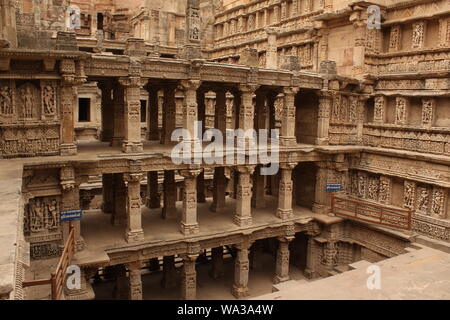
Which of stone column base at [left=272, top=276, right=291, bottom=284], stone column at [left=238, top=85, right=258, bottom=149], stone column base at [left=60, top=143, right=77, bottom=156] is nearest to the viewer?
stone column base at [left=60, top=143, right=77, bottom=156]

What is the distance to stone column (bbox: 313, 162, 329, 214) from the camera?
16688mm

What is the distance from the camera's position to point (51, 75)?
1090cm

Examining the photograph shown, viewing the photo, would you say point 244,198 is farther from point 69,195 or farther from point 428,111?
point 428,111

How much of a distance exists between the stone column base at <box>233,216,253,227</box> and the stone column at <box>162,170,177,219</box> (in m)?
2.56

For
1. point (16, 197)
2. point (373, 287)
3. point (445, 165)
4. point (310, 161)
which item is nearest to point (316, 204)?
point (310, 161)

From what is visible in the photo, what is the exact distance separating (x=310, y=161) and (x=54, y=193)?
421 inches

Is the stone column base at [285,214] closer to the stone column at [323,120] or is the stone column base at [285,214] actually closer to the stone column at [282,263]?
the stone column at [282,263]

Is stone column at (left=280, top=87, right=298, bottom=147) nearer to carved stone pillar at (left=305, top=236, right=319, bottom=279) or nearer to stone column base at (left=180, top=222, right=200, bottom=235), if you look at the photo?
carved stone pillar at (left=305, top=236, right=319, bottom=279)

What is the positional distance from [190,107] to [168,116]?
2.30m

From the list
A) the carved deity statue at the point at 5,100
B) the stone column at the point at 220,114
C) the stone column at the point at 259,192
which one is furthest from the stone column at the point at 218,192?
the carved deity statue at the point at 5,100

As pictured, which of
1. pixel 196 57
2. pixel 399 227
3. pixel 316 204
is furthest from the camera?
pixel 316 204

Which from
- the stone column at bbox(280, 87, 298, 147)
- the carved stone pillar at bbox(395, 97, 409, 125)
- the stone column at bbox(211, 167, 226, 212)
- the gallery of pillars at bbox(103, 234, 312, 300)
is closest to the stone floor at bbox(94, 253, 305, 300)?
the gallery of pillars at bbox(103, 234, 312, 300)
